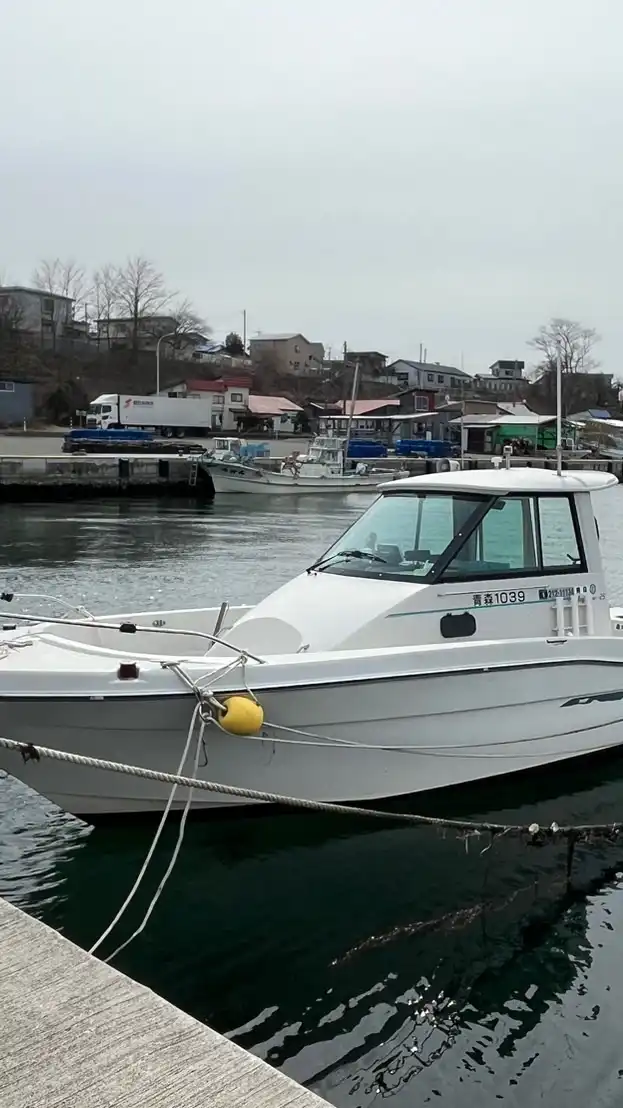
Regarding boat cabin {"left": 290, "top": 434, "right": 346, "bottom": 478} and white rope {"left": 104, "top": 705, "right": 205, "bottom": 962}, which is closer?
white rope {"left": 104, "top": 705, "right": 205, "bottom": 962}

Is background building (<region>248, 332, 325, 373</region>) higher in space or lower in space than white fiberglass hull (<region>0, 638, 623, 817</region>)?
higher

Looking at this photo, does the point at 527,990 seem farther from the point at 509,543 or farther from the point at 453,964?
the point at 509,543

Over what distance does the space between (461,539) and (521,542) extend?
1.96ft

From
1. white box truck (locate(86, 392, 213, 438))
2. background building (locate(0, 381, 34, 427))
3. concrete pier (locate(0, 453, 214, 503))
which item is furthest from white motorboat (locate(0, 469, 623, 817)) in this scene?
background building (locate(0, 381, 34, 427))

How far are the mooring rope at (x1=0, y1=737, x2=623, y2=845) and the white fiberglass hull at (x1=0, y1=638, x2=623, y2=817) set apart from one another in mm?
129

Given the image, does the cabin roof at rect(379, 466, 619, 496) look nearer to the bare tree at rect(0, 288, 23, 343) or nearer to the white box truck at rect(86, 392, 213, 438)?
the white box truck at rect(86, 392, 213, 438)

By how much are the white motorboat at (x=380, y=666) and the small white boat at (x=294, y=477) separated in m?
37.1

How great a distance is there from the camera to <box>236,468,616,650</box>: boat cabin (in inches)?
275

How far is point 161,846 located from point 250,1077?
3578 millimetres

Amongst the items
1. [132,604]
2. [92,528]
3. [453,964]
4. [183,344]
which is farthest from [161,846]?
[183,344]

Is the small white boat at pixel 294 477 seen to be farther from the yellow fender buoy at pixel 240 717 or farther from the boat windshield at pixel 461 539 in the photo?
the yellow fender buoy at pixel 240 717

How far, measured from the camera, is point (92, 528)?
101 feet

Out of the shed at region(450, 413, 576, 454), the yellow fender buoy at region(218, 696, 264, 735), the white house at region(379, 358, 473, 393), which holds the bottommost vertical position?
the yellow fender buoy at region(218, 696, 264, 735)

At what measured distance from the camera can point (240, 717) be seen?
559cm
